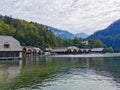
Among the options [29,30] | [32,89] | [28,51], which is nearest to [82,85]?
[32,89]

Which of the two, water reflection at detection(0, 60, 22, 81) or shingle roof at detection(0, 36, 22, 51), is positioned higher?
shingle roof at detection(0, 36, 22, 51)

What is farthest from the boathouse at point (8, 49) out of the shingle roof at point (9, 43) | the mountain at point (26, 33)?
the mountain at point (26, 33)

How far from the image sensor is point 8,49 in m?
77.2

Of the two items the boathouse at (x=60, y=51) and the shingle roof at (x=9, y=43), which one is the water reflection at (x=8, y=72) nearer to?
the shingle roof at (x=9, y=43)

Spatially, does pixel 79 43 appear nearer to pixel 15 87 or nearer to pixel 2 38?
pixel 2 38

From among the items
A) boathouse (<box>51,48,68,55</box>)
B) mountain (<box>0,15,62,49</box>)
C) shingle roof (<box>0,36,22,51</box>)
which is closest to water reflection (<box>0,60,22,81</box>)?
shingle roof (<box>0,36,22,51</box>)

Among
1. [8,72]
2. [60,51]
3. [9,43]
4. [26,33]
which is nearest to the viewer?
[8,72]

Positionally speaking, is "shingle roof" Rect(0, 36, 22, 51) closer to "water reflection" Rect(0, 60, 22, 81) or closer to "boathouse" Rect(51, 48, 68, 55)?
"water reflection" Rect(0, 60, 22, 81)

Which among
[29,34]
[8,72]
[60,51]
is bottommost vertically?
[8,72]

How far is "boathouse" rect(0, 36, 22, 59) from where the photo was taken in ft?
249

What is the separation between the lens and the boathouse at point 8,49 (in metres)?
75.9

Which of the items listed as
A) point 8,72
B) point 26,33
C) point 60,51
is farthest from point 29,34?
point 8,72

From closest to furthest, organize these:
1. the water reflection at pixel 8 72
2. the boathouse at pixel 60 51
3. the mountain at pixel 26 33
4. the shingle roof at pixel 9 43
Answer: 1. the water reflection at pixel 8 72
2. the shingle roof at pixel 9 43
3. the mountain at pixel 26 33
4. the boathouse at pixel 60 51

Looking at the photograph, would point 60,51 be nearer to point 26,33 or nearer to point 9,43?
point 26,33
